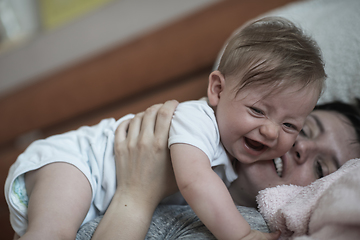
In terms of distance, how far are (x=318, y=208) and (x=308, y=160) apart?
0.31m

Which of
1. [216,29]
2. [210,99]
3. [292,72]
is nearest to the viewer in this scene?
[292,72]

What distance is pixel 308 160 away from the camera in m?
0.84

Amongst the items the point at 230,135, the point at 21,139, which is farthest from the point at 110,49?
the point at 230,135

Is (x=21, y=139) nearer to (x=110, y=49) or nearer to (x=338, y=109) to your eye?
(x=110, y=49)

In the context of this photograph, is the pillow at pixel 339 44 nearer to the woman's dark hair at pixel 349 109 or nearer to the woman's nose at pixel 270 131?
the woman's dark hair at pixel 349 109

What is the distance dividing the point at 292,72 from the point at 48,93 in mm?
1525

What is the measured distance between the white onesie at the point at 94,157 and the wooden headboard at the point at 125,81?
660 millimetres

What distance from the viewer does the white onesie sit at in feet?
2.34

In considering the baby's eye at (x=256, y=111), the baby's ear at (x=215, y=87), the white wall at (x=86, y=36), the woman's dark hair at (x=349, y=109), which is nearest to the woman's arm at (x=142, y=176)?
the baby's ear at (x=215, y=87)

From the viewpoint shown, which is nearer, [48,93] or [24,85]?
[48,93]

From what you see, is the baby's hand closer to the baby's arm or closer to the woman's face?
the baby's arm

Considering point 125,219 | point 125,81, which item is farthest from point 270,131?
point 125,81

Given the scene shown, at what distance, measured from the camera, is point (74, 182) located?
2.52 feet

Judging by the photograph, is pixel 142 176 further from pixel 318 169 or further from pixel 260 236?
pixel 318 169
